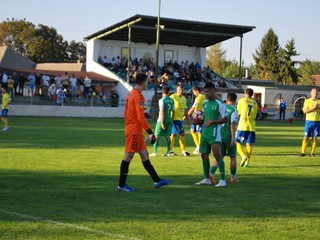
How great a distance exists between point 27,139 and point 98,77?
1257 inches

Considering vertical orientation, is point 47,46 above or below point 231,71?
above

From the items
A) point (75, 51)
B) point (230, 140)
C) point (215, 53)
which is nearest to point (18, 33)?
point (75, 51)

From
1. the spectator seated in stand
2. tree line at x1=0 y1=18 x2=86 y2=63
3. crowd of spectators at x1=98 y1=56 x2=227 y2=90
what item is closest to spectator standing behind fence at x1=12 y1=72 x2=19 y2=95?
crowd of spectators at x1=98 y1=56 x2=227 y2=90

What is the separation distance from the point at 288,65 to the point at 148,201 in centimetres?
9680

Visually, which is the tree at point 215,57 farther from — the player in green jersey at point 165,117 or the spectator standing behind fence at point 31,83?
the player in green jersey at point 165,117

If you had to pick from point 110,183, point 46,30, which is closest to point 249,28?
point 46,30

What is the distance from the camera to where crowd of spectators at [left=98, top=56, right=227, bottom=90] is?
53.2 m

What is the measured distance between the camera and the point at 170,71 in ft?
184

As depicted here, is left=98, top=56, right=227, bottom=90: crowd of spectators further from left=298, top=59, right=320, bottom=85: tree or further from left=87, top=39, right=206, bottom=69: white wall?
left=298, top=59, right=320, bottom=85: tree

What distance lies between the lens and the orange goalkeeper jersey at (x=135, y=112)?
32.8 ft

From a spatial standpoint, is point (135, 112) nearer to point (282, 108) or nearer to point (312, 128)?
point (312, 128)

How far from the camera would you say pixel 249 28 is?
56.7m

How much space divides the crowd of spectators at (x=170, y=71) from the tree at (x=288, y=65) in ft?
148

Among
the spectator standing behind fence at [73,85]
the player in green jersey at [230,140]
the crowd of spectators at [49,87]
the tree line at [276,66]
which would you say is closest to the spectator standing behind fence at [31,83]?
the crowd of spectators at [49,87]
